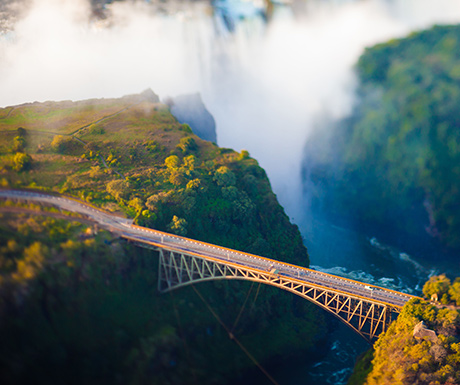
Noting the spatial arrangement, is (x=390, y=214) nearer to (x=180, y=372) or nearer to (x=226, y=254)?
(x=226, y=254)

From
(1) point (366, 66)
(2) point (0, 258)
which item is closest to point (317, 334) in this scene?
(2) point (0, 258)

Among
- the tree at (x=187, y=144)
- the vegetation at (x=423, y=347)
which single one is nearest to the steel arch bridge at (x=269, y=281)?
the vegetation at (x=423, y=347)

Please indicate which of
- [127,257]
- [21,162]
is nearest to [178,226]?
[127,257]

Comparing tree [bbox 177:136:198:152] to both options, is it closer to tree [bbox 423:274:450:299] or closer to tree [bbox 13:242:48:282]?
tree [bbox 13:242:48:282]

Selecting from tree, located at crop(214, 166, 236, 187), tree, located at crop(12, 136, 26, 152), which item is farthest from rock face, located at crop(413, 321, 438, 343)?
tree, located at crop(12, 136, 26, 152)

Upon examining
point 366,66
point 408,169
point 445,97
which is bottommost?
point 408,169

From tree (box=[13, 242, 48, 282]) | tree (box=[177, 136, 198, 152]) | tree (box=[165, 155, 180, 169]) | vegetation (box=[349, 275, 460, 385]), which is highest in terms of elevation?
tree (box=[177, 136, 198, 152])

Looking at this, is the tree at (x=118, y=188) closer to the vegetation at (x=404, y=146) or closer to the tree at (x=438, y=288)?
the tree at (x=438, y=288)
